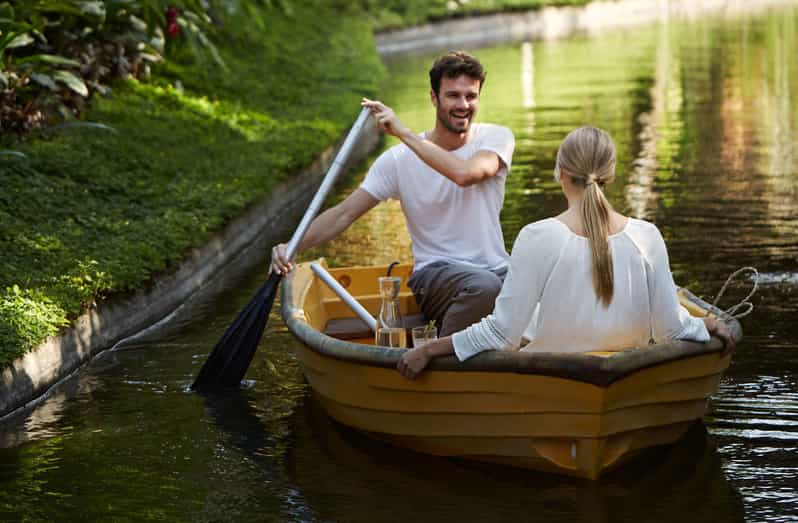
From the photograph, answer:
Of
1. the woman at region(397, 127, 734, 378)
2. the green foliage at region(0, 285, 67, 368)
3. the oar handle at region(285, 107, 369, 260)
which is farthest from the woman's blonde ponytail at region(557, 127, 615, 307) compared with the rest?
the green foliage at region(0, 285, 67, 368)

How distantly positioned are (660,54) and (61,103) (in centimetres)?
2202

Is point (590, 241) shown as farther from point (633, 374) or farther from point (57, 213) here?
point (57, 213)

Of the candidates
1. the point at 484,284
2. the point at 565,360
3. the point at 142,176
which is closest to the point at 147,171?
the point at 142,176

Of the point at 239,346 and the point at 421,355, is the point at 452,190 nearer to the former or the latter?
the point at 421,355

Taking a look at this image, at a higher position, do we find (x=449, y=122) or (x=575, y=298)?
(x=449, y=122)

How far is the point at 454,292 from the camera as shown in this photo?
7512 mm

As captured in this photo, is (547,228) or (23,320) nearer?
(547,228)

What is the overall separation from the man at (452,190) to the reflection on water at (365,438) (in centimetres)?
80

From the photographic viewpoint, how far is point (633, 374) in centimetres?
624

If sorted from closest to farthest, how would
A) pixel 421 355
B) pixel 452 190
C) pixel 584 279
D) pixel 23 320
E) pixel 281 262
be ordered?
pixel 584 279 < pixel 421 355 < pixel 452 190 < pixel 281 262 < pixel 23 320

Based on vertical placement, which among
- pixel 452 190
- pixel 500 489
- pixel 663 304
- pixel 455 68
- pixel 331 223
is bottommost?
pixel 500 489

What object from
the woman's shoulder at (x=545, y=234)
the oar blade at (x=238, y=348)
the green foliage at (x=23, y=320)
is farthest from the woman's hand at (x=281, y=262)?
Answer: the woman's shoulder at (x=545, y=234)

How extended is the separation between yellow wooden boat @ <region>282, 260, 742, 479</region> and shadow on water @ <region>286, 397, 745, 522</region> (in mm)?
85

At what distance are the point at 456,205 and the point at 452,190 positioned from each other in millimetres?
76
